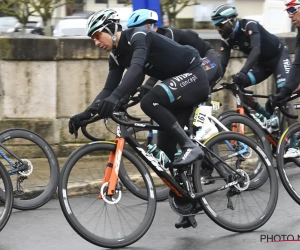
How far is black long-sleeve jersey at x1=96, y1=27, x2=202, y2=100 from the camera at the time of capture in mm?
5371

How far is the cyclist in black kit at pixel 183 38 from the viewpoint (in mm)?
7314

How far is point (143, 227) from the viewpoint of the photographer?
18.4 feet

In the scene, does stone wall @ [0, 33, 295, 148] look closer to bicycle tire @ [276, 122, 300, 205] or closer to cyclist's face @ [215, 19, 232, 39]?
cyclist's face @ [215, 19, 232, 39]

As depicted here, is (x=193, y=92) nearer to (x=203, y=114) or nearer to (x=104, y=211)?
(x=203, y=114)

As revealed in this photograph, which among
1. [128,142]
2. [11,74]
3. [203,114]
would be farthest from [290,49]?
[128,142]

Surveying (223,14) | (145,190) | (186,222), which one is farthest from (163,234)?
(223,14)

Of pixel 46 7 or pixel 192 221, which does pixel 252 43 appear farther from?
pixel 46 7

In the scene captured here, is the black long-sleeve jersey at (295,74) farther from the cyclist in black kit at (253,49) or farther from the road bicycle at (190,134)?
the cyclist in black kit at (253,49)

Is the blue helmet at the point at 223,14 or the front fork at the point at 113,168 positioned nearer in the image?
the front fork at the point at 113,168

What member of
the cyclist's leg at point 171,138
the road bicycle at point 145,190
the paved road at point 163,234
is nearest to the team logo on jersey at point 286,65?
the paved road at point 163,234

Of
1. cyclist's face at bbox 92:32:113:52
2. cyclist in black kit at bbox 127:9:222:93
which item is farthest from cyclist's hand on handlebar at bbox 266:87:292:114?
cyclist's face at bbox 92:32:113:52

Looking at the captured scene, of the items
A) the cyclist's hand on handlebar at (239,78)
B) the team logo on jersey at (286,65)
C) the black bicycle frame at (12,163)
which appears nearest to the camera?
the black bicycle frame at (12,163)

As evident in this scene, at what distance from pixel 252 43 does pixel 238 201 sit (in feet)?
8.65

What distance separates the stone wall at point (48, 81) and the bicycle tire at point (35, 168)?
6.35 ft
